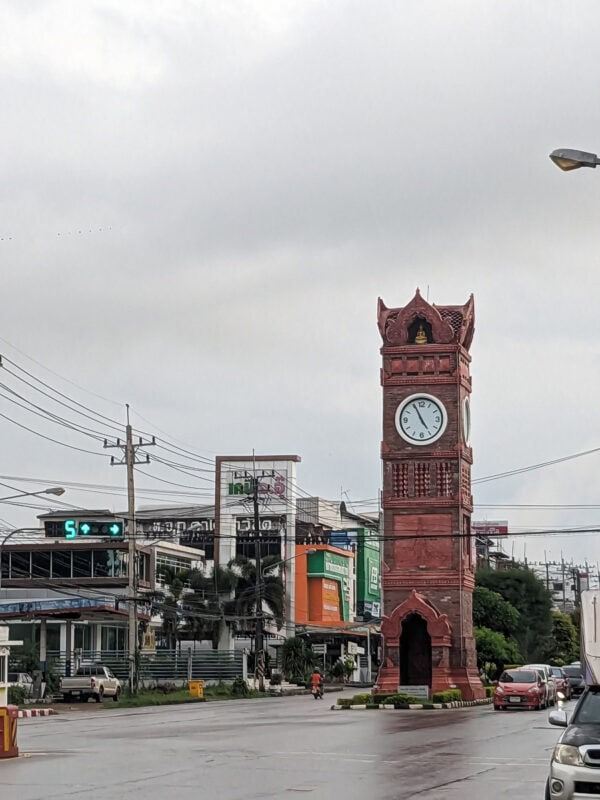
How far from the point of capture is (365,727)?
33469 mm

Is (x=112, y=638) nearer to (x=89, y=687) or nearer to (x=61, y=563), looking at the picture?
(x=61, y=563)

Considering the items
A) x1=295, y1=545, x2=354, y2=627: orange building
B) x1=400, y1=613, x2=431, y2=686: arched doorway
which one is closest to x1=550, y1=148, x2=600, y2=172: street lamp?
x1=400, y1=613, x2=431, y2=686: arched doorway

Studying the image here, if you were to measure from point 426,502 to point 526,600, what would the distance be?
3970cm

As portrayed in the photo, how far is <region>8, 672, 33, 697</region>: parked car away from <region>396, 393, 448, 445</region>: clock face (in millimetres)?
20968

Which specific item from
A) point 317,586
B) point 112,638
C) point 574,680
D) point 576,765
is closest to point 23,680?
point 112,638

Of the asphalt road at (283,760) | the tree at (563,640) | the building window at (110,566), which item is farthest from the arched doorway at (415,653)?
the tree at (563,640)

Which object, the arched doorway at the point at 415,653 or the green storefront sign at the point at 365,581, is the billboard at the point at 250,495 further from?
the arched doorway at the point at 415,653

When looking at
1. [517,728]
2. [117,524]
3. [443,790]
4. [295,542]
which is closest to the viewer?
[443,790]

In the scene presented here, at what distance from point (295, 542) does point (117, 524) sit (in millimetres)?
67665

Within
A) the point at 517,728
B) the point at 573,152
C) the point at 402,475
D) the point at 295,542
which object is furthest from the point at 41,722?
the point at 295,542

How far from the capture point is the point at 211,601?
8169 cm

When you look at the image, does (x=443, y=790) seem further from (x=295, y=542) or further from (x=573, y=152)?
(x=295, y=542)

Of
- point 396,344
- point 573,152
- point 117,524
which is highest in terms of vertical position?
point 396,344

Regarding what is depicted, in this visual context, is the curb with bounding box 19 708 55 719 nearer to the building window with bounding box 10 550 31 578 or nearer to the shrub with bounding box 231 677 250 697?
the shrub with bounding box 231 677 250 697
